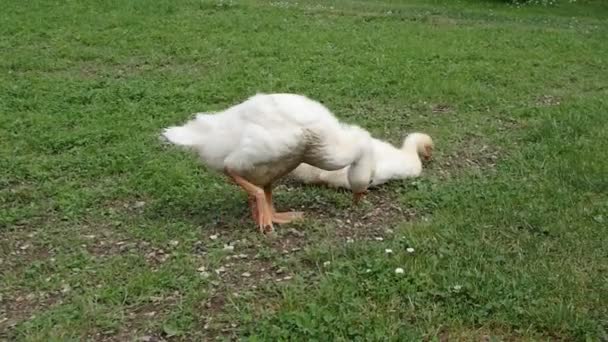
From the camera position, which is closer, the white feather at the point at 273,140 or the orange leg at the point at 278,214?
the white feather at the point at 273,140

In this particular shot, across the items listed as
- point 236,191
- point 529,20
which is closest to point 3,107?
point 236,191

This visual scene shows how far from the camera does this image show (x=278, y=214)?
4977 millimetres

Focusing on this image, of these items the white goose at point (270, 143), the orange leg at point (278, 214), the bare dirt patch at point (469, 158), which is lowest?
the bare dirt patch at point (469, 158)

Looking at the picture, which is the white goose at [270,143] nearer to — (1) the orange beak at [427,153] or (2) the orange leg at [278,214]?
(2) the orange leg at [278,214]

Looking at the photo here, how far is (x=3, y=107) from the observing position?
7465 millimetres

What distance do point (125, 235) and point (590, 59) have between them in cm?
798

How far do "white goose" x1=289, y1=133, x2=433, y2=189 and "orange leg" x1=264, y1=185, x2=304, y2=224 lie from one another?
0.55 m

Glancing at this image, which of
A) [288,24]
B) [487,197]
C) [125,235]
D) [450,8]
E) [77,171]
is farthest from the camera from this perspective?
[450,8]

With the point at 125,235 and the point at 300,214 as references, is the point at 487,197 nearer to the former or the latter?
the point at 300,214

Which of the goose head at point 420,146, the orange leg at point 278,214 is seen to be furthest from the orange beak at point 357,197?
the goose head at point 420,146

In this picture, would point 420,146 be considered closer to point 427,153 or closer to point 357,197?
point 427,153

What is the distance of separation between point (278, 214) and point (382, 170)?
3.21 feet

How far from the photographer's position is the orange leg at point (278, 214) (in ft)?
16.1

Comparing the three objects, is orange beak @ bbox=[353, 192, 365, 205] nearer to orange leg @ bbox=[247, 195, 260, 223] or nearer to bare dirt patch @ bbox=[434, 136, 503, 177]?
orange leg @ bbox=[247, 195, 260, 223]
